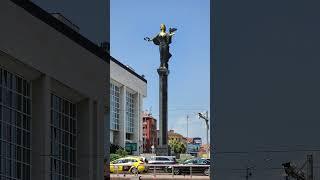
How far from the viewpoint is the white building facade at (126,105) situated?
87.1 metres

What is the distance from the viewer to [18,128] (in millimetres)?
19984

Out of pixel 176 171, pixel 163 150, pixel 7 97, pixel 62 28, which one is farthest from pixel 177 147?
pixel 7 97

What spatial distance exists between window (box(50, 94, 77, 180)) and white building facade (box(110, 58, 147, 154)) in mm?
Result: 56429

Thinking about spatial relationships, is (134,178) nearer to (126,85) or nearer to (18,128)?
(18,128)

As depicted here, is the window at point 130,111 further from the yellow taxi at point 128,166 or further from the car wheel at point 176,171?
the car wheel at point 176,171

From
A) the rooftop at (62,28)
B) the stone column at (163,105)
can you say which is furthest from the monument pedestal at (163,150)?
the rooftop at (62,28)

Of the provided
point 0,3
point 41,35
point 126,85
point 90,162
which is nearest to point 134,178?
point 90,162

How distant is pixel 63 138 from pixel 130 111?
246 feet

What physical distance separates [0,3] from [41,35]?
2.74 meters

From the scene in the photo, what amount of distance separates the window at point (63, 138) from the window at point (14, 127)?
1.39m

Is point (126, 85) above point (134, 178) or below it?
above

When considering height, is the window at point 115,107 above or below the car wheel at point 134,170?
above

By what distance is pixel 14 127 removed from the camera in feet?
64.2

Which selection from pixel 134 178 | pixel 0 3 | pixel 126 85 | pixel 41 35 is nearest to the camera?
pixel 0 3
